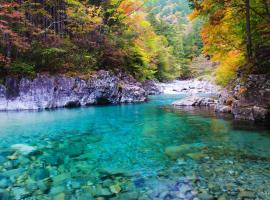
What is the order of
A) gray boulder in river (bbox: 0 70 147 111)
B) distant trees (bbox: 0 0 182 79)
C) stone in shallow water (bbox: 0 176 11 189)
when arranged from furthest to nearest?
distant trees (bbox: 0 0 182 79)
gray boulder in river (bbox: 0 70 147 111)
stone in shallow water (bbox: 0 176 11 189)

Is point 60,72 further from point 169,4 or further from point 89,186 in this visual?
point 169,4

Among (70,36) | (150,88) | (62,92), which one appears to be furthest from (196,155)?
(150,88)

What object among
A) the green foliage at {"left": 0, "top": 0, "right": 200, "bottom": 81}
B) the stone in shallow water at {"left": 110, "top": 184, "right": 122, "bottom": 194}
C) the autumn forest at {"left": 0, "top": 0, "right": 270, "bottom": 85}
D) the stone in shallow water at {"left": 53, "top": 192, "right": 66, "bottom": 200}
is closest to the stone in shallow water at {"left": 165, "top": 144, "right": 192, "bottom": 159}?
the stone in shallow water at {"left": 110, "top": 184, "right": 122, "bottom": 194}

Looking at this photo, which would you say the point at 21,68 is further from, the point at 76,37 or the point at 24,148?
the point at 24,148

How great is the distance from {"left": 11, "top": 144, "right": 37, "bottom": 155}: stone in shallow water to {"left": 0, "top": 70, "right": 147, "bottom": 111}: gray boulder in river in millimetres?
10047

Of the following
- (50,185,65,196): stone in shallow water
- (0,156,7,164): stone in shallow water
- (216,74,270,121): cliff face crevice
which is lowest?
(50,185,65,196): stone in shallow water

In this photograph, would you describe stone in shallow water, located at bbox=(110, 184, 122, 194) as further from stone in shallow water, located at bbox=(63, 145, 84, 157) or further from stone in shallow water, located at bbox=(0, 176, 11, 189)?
stone in shallow water, located at bbox=(63, 145, 84, 157)

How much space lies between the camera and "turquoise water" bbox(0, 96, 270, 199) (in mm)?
4875

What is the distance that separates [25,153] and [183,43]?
197 feet

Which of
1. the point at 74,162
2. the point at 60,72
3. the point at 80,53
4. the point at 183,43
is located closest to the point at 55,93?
the point at 60,72

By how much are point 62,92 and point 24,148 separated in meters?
11.3

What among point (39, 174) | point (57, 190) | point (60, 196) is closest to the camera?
point (60, 196)

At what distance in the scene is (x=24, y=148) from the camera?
315 inches

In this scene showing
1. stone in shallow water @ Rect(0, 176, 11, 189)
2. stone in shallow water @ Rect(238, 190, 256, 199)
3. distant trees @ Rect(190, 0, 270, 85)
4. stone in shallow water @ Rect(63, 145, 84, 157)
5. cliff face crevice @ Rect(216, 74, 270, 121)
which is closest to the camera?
stone in shallow water @ Rect(238, 190, 256, 199)
